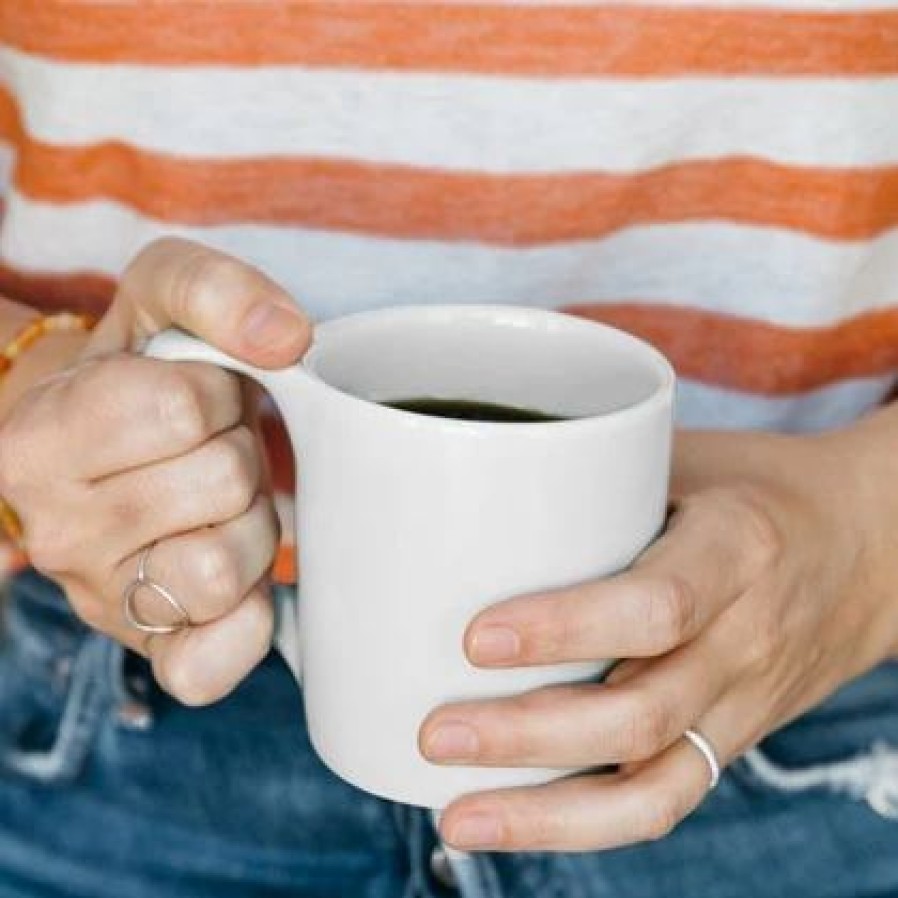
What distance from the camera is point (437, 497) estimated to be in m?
0.65

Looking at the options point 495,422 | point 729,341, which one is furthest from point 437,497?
point 729,341

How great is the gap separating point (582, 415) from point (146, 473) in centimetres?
17

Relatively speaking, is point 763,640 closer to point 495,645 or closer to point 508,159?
point 495,645

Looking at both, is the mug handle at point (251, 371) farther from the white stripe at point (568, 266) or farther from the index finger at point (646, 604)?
the white stripe at point (568, 266)

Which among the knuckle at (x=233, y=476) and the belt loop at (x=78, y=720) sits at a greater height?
the knuckle at (x=233, y=476)

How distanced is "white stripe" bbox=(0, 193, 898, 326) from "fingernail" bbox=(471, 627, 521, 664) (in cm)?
34

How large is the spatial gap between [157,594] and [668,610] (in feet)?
0.66

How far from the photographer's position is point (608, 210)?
962 millimetres

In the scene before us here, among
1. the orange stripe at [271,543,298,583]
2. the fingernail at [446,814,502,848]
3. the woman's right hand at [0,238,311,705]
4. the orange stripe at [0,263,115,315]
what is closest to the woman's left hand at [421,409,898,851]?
the fingernail at [446,814,502,848]

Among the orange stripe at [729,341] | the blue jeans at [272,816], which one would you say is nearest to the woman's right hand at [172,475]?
the blue jeans at [272,816]

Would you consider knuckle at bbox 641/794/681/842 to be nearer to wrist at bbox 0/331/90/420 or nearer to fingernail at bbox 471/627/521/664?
fingernail at bbox 471/627/521/664

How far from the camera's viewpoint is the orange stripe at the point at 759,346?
1.00m

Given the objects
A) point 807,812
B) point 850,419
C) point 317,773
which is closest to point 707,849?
point 807,812

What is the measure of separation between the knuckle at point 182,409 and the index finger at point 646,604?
0.45ft
